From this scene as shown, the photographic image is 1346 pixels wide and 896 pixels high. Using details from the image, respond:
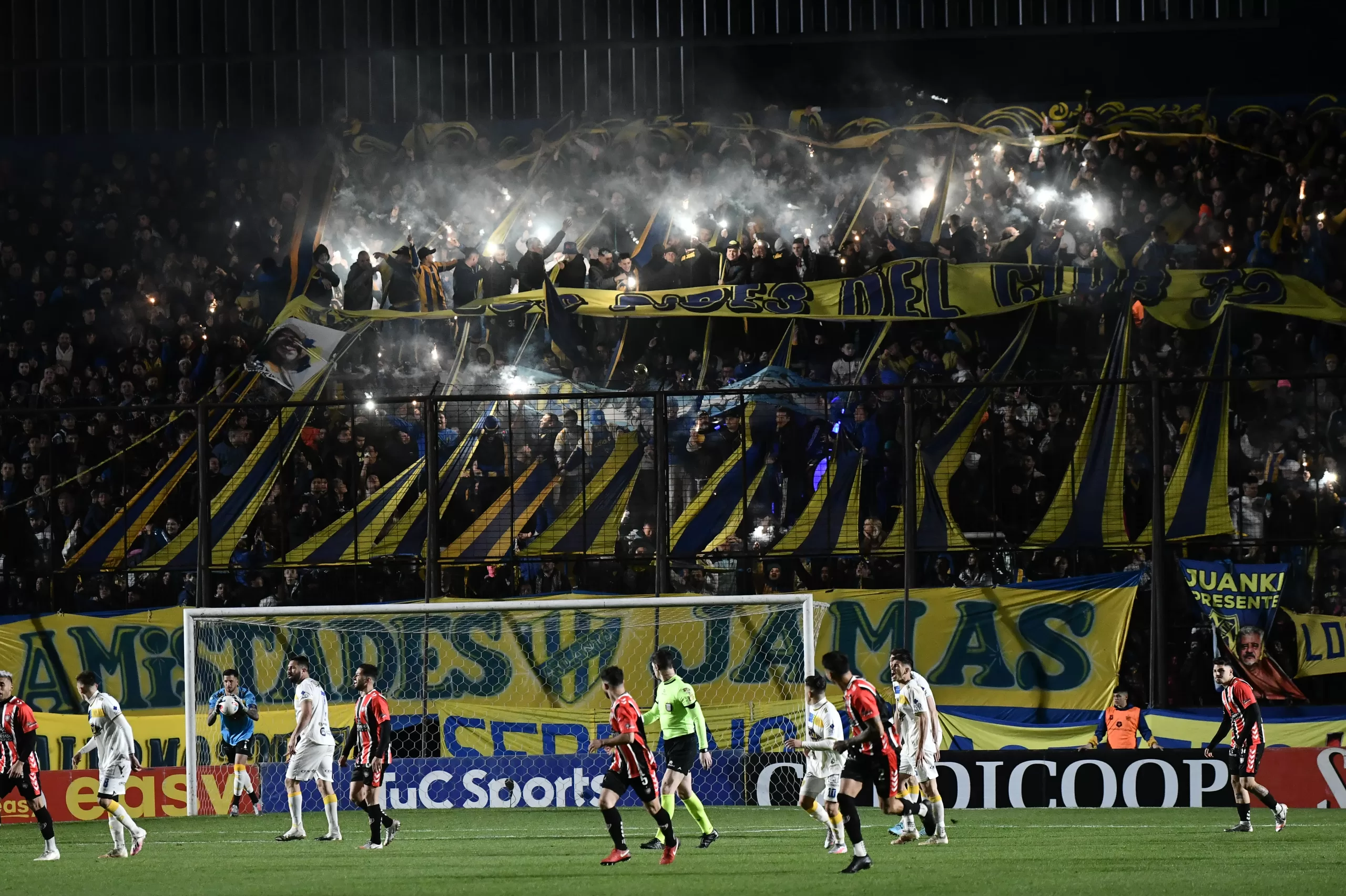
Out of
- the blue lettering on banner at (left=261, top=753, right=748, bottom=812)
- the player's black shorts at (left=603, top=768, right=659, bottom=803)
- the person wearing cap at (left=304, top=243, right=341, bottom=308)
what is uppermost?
the person wearing cap at (left=304, top=243, right=341, bottom=308)

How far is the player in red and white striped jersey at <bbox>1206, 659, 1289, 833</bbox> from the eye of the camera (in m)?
14.0

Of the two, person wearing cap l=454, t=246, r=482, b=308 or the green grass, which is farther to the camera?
person wearing cap l=454, t=246, r=482, b=308

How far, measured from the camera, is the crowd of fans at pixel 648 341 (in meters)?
18.0

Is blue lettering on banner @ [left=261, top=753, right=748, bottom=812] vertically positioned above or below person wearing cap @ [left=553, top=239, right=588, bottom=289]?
below

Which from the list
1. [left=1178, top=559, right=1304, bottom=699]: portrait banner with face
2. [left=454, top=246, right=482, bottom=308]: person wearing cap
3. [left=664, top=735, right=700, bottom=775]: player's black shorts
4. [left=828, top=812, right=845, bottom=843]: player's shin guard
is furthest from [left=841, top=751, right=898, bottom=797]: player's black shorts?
[left=454, top=246, right=482, bottom=308]: person wearing cap

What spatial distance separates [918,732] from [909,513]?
3.59 meters

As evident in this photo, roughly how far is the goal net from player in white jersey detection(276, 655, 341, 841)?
2.40 metres

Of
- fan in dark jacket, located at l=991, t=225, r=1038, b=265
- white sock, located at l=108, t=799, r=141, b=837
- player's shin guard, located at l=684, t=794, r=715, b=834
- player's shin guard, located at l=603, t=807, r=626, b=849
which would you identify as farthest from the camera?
fan in dark jacket, located at l=991, t=225, r=1038, b=265

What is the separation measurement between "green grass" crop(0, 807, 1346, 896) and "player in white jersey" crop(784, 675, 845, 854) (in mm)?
246

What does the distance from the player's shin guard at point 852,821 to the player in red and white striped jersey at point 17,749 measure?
649 cm

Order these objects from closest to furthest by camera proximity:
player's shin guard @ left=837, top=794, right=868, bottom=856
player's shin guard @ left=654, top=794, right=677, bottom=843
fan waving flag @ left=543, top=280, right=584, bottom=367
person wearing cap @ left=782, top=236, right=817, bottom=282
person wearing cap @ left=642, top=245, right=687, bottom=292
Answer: player's shin guard @ left=837, top=794, right=868, bottom=856 → player's shin guard @ left=654, top=794, right=677, bottom=843 → person wearing cap @ left=782, top=236, right=817, bottom=282 → fan waving flag @ left=543, top=280, right=584, bottom=367 → person wearing cap @ left=642, top=245, right=687, bottom=292

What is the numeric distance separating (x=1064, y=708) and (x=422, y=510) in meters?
7.24

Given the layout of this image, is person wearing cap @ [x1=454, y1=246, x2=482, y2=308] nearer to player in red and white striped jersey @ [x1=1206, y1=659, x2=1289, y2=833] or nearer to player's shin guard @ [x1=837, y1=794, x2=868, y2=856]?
player in red and white striped jersey @ [x1=1206, y1=659, x2=1289, y2=833]

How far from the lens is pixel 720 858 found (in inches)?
488
